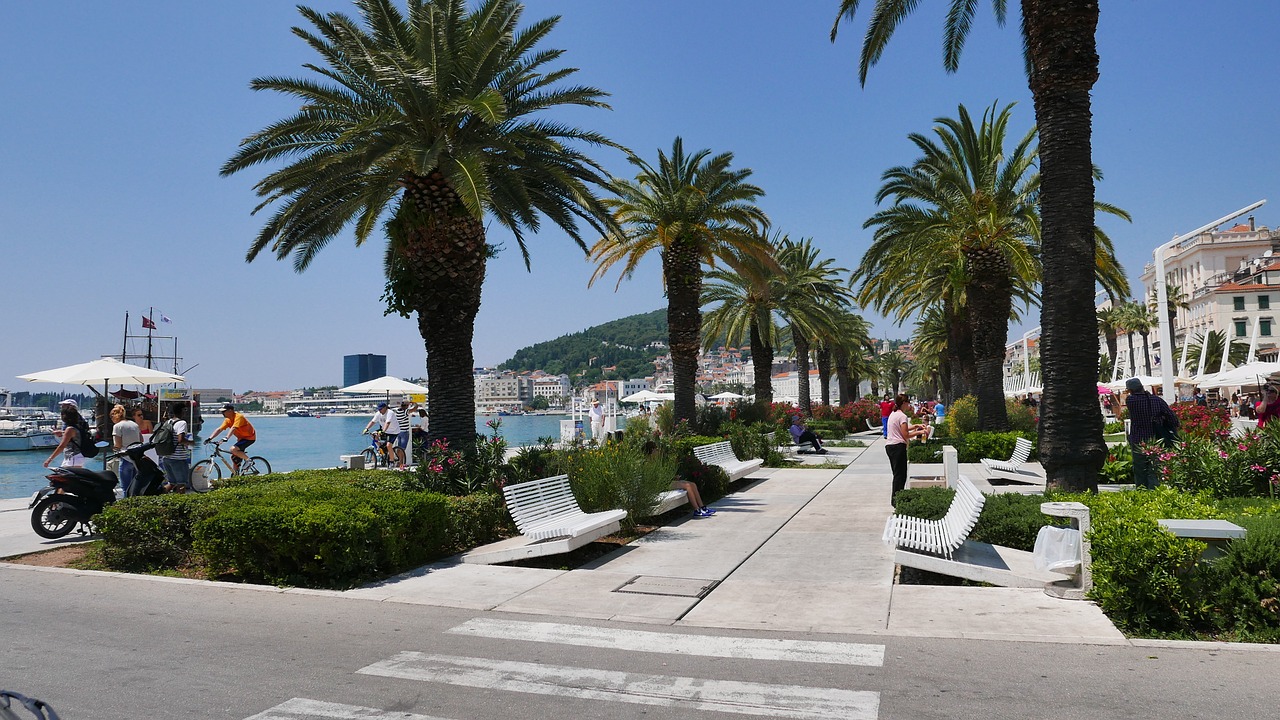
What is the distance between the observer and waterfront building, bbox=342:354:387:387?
80.3 metres

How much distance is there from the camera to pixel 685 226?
71.5ft

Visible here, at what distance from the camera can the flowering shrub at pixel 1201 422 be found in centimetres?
1359


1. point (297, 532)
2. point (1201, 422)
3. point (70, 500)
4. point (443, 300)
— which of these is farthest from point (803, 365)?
point (297, 532)

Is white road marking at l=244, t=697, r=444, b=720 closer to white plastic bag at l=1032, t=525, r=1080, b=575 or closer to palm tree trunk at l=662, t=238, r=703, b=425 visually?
white plastic bag at l=1032, t=525, r=1080, b=575

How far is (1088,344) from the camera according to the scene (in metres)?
10.2

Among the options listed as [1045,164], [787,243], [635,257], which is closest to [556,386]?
[787,243]

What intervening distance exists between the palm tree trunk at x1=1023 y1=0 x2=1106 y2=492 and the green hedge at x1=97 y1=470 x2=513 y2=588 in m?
7.18

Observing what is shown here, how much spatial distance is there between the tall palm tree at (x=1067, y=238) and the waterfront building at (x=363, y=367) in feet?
221

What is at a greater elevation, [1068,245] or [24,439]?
[1068,245]

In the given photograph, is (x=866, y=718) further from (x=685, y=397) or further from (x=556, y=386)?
(x=556, y=386)

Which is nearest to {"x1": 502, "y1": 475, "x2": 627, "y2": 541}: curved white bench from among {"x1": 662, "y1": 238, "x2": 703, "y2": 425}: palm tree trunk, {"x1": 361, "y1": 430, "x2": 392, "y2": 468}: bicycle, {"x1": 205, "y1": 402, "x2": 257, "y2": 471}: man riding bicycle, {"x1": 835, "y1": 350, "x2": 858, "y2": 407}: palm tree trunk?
{"x1": 205, "y1": 402, "x2": 257, "y2": 471}: man riding bicycle

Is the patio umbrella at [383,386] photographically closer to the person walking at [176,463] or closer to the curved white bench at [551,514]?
the person walking at [176,463]

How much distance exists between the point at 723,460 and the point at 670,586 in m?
9.40

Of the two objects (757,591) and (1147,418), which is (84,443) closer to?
(757,591)
